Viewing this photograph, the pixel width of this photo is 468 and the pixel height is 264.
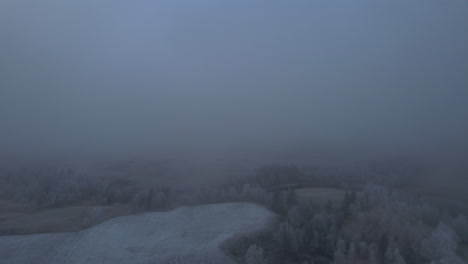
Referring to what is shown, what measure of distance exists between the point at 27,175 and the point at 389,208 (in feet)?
24.7

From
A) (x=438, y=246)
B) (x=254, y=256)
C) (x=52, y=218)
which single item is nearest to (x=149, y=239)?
(x=254, y=256)

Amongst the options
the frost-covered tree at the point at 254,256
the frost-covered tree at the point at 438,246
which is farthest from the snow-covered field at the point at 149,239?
the frost-covered tree at the point at 438,246

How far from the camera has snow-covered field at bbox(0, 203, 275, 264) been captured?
5.72 m

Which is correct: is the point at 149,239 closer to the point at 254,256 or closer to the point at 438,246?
the point at 254,256

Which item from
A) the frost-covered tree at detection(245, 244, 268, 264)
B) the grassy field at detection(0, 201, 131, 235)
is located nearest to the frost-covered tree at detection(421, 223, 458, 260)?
the frost-covered tree at detection(245, 244, 268, 264)

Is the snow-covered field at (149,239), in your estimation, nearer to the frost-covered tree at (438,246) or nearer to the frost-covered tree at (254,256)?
the frost-covered tree at (254,256)

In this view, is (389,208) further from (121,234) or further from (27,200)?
(27,200)

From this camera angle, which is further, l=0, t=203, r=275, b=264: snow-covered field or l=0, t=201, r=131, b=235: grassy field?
l=0, t=201, r=131, b=235: grassy field

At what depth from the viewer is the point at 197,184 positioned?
9500 mm

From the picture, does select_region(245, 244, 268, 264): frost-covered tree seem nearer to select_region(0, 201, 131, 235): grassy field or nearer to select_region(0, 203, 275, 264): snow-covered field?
select_region(0, 203, 275, 264): snow-covered field

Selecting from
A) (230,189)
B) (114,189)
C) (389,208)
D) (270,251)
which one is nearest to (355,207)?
(389,208)

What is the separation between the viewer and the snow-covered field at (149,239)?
5.72m

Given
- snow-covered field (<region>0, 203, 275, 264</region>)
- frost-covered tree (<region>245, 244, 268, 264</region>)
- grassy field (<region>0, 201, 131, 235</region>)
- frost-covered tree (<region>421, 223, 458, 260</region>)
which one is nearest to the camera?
frost-covered tree (<region>245, 244, 268, 264</region>)

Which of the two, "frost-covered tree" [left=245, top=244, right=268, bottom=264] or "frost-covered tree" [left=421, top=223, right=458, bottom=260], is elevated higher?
"frost-covered tree" [left=421, top=223, right=458, bottom=260]
